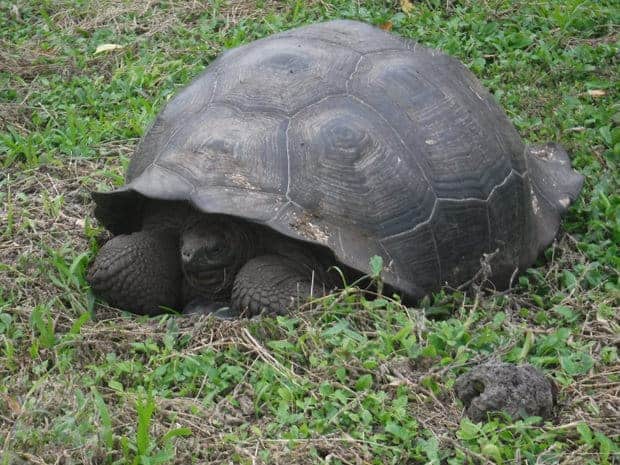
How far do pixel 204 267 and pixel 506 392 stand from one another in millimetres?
1380

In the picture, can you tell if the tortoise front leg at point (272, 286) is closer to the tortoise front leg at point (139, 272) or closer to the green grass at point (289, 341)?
the green grass at point (289, 341)

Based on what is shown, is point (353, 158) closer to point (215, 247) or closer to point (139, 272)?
point (215, 247)

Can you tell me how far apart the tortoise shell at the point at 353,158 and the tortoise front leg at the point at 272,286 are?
0.19 metres

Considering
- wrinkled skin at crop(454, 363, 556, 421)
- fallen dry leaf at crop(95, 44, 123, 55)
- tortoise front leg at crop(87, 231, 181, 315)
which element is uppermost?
wrinkled skin at crop(454, 363, 556, 421)

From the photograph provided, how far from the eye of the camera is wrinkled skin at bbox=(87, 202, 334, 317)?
368 cm

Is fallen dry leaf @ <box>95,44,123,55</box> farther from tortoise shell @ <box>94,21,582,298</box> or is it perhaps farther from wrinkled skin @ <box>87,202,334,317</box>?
wrinkled skin @ <box>87,202,334,317</box>

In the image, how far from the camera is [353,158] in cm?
375

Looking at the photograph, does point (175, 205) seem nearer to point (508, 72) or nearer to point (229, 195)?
point (229, 195)

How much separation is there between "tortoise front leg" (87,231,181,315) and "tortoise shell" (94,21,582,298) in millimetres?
184

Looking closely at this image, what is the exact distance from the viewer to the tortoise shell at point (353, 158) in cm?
369

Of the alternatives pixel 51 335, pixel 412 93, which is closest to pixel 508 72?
pixel 412 93

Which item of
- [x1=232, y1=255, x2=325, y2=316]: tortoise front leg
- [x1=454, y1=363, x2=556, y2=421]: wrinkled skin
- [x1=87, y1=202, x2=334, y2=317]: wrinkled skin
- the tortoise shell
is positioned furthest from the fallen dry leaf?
[x1=454, y1=363, x2=556, y2=421]: wrinkled skin

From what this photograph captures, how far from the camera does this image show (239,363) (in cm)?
333

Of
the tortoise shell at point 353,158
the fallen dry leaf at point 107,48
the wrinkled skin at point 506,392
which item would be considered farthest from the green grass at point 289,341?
the fallen dry leaf at point 107,48
